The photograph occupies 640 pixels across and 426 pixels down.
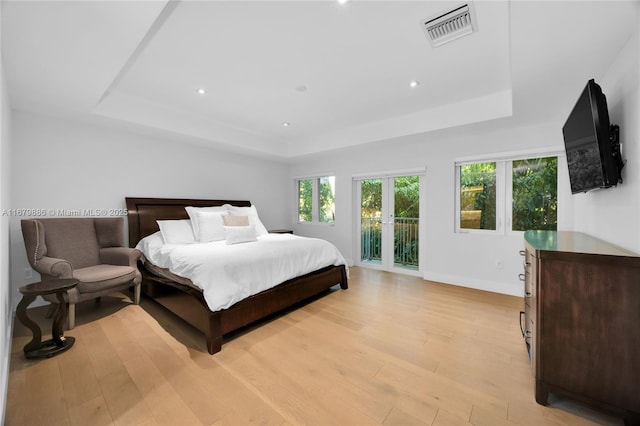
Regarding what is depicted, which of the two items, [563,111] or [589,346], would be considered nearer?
[589,346]

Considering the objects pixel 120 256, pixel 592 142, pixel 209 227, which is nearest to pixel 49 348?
pixel 120 256

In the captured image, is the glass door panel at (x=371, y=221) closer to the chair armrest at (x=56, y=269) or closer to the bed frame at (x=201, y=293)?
the bed frame at (x=201, y=293)

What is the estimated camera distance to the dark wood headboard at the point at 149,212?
3.65 meters

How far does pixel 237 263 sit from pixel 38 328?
5.20ft

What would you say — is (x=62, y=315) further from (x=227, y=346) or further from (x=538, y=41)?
(x=538, y=41)

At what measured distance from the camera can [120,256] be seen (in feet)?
10.1

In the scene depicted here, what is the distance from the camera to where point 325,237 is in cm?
558

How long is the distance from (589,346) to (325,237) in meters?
4.37

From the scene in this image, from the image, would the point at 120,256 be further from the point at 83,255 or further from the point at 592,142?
the point at 592,142

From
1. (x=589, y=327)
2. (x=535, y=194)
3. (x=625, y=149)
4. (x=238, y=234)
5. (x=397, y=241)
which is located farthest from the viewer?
(x=397, y=241)

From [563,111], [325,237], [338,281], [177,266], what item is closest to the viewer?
[177,266]

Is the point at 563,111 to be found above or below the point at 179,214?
above

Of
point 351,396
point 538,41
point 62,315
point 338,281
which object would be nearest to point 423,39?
point 538,41

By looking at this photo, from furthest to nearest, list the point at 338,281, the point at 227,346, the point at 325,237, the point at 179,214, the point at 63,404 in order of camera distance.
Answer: the point at 325,237, the point at 179,214, the point at 338,281, the point at 227,346, the point at 63,404
